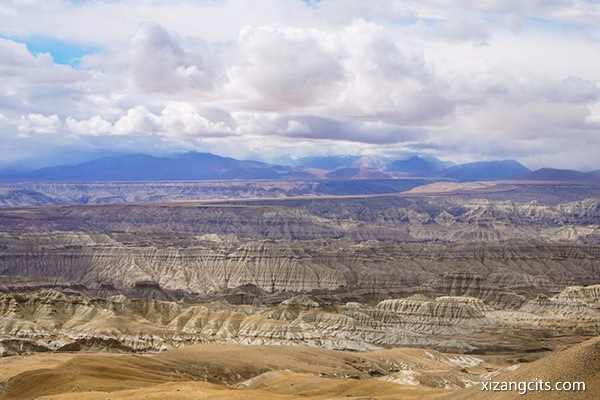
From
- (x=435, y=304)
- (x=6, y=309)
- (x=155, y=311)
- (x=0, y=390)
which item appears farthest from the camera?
(x=435, y=304)

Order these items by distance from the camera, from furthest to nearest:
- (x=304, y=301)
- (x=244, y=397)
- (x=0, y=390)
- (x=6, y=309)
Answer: (x=304, y=301) < (x=6, y=309) < (x=0, y=390) < (x=244, y=397)

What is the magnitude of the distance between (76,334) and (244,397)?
3112 inches

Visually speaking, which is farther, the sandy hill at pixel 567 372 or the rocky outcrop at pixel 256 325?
the rocky outcrop at pixel 256 325

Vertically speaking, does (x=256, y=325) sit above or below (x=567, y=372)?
below

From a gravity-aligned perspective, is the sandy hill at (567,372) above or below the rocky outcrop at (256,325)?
above

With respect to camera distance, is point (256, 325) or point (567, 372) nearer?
point (567, 372)

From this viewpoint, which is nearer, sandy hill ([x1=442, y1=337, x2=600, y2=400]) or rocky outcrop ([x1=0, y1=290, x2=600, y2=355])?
sandy hill ([x1=442, y1=337, x2=600, y2=400])

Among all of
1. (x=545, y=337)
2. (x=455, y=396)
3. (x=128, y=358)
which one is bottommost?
(x=545, y=337)

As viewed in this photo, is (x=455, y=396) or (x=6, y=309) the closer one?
(x=455, y=396)

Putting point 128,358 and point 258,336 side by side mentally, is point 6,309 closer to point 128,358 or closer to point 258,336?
point 258,336

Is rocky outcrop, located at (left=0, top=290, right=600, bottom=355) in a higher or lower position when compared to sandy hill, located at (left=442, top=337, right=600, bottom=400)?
lower

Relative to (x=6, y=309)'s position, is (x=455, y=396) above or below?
above

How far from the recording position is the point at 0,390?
269ft

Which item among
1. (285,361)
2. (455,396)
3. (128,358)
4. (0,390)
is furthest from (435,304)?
(455,396)
